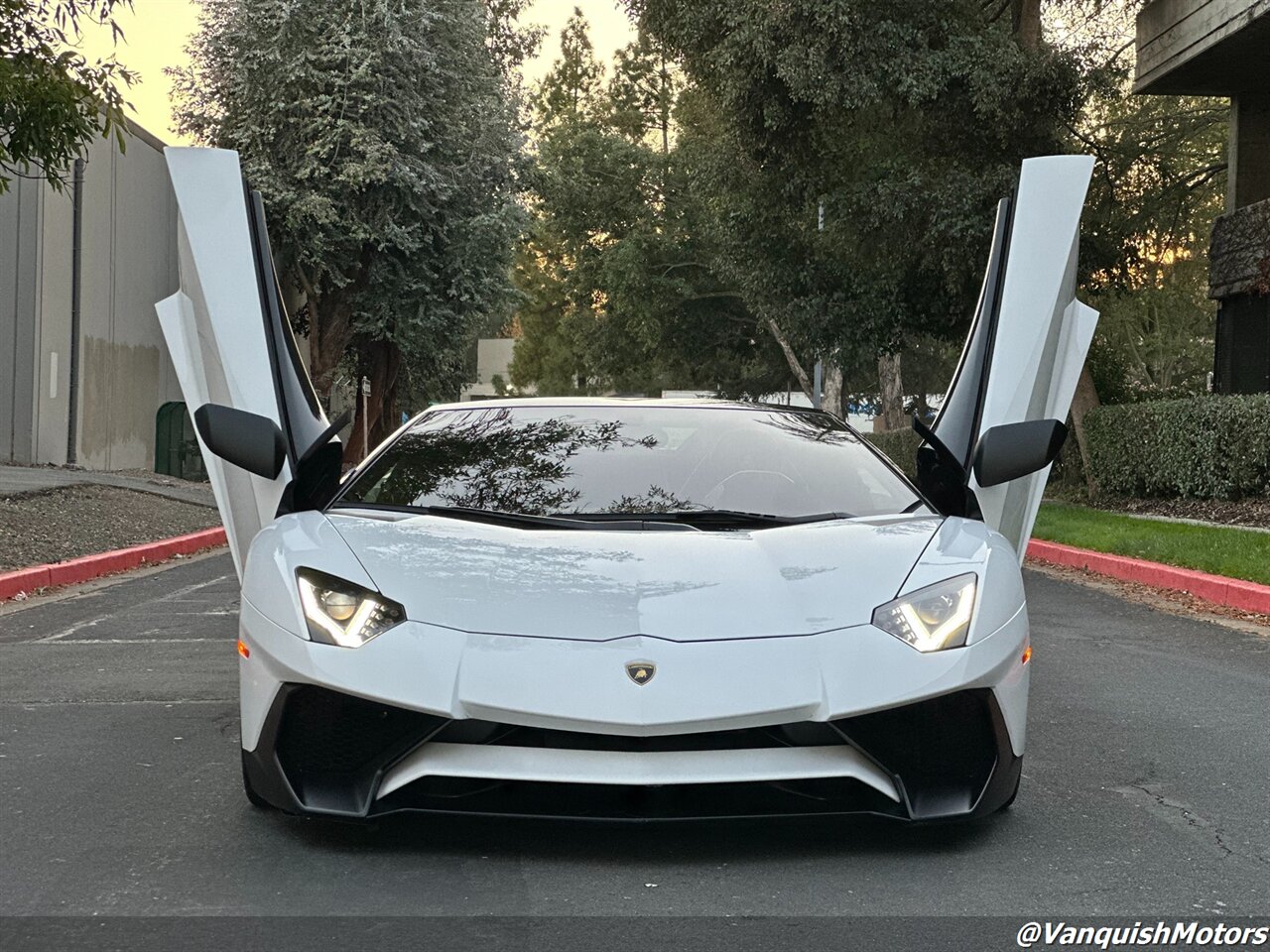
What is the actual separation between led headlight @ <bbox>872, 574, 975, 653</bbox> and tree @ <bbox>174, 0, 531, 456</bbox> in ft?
85.9

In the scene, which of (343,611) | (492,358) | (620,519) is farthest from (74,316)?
(492,358)

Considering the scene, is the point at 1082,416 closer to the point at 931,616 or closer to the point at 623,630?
the point at 931,616

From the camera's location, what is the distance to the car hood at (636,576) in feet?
11.8

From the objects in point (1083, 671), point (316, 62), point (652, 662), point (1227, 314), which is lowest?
point (1083, 671)

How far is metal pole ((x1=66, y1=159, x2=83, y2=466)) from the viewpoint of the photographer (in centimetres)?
2262

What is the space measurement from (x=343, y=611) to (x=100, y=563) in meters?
8.99

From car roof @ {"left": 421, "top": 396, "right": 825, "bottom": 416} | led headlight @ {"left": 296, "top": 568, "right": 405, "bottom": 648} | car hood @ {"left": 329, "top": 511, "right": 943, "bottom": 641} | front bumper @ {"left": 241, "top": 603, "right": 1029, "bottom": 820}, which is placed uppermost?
car roof @ {"left": 421, "top": 396, "right": 825, "bottom": 416}

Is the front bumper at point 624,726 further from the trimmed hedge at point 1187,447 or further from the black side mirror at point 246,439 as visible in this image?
the trimmed hedge at point 1187,447

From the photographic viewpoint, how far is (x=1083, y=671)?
695cm

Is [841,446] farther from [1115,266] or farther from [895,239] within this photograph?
[1115,266]

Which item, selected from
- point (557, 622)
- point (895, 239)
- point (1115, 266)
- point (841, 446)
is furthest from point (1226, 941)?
point (1115, 266)

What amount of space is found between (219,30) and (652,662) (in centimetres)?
2957

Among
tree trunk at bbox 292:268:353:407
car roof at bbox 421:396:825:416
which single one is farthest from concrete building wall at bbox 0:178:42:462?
car roof at bbox 421:396:825:416

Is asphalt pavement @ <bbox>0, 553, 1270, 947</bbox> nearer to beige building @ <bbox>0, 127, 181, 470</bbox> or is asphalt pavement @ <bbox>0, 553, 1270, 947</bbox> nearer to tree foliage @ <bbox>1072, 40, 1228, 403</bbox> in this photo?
beige building @ <bbox>0, 127, 181, 470</bbox>
